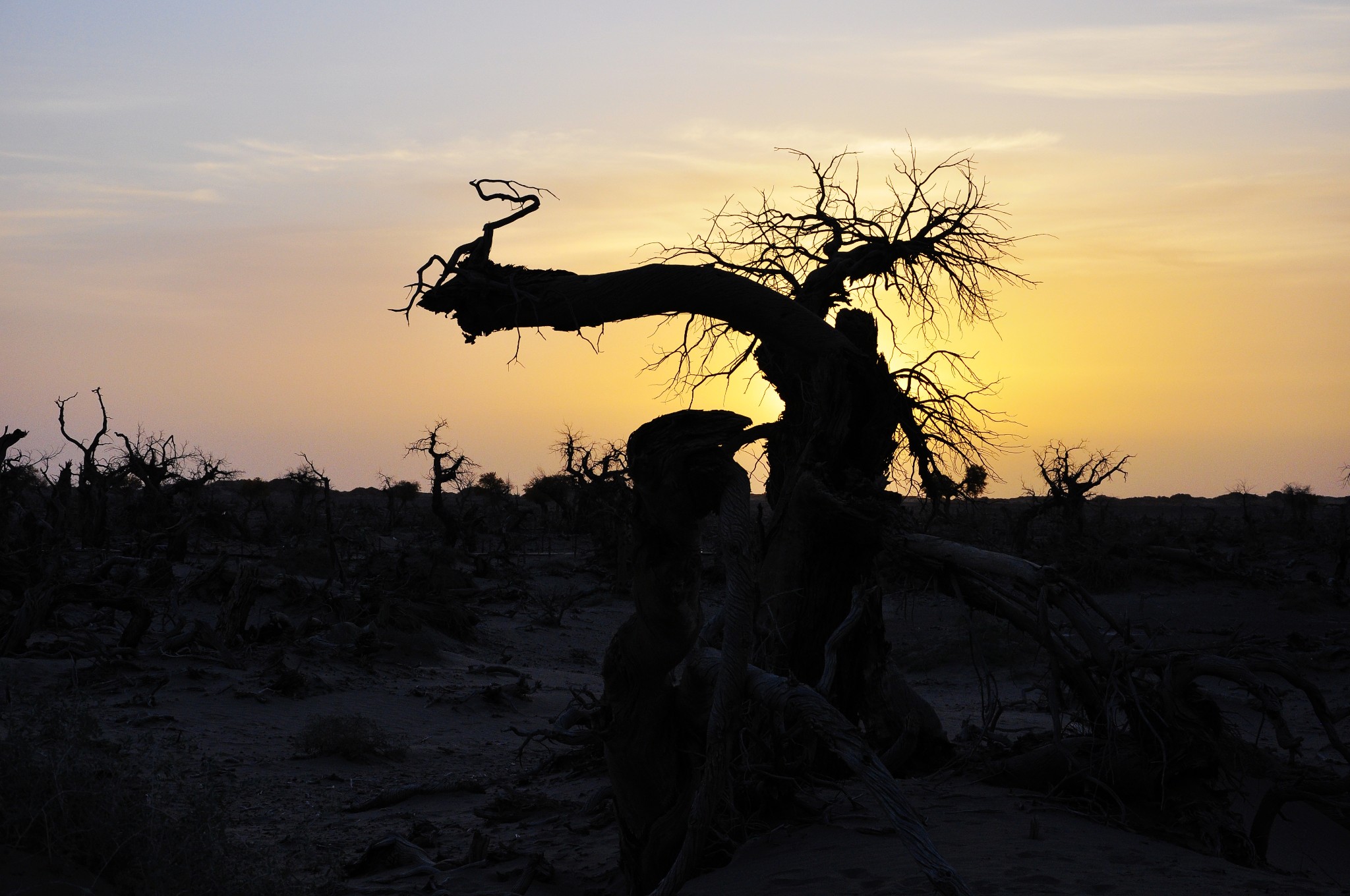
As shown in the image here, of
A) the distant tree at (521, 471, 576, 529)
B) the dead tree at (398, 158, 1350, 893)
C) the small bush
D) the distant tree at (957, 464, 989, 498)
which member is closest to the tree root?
the dead tree at (398, 158, 1350, 893)

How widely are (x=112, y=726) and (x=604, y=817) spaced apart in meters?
5.83

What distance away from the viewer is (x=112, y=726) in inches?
421

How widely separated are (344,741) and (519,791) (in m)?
2.52

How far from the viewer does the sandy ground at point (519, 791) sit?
543cm

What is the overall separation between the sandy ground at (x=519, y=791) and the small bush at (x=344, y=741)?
151 millimetres

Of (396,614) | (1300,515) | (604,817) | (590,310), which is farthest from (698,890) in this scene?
(1300,515)

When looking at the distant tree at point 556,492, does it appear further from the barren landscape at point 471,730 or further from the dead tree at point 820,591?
the dead tree at point 820,591

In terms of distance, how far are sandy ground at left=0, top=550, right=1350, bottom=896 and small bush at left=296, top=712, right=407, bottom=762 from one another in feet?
0.49

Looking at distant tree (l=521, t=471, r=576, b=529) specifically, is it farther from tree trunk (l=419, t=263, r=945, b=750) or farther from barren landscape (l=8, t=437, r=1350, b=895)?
tree trunk (l=419, t=263, r=945, b=750)

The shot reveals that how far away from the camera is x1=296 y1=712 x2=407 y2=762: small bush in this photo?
10.7m

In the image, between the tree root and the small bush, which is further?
the small bush

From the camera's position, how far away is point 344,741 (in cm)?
1067

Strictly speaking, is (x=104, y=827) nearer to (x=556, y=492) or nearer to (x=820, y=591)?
(x=820, y=591)

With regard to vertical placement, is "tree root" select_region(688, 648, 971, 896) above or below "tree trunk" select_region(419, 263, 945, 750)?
below
